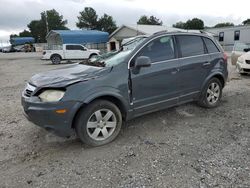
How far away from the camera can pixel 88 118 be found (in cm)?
316

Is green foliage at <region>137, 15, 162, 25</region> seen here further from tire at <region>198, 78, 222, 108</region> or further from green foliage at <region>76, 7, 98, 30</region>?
tire at <region>198, 78, 222, 108</region>

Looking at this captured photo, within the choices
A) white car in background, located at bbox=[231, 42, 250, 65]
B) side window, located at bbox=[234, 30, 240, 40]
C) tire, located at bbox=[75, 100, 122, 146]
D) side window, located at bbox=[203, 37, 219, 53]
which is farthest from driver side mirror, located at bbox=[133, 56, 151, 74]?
side window, located at bbox=[234, 30, 240, 40]

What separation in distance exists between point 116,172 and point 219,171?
1.32m

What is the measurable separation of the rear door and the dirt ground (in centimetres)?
61

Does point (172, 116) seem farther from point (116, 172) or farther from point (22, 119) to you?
point (22, 119)

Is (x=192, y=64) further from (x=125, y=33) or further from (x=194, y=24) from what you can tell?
(x=194, y=24)

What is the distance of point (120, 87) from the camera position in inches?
132

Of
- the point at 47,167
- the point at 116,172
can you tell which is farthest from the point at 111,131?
the point at 47,167

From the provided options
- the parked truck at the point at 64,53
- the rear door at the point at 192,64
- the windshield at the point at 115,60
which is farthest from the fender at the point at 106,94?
the parked truck at the point at 64,53

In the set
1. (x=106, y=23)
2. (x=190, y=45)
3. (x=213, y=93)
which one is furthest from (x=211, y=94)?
(x=106, y=23)

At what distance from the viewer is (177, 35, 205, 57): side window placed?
418cm

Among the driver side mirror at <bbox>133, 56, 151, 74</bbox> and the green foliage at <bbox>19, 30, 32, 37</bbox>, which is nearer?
the driver side mirror at <bbox>133, 56, 151, 74</bbox>

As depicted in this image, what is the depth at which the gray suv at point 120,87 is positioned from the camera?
3.03 m

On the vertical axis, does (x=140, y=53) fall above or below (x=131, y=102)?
above
